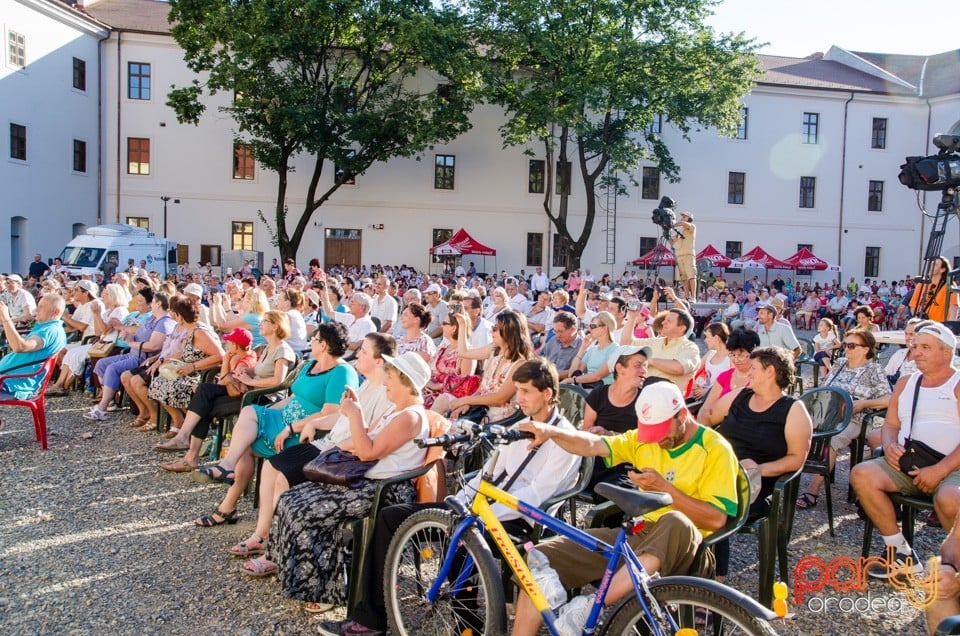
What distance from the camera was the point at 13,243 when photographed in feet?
95.6

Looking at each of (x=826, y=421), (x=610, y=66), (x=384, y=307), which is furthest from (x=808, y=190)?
(x=826, y=421)

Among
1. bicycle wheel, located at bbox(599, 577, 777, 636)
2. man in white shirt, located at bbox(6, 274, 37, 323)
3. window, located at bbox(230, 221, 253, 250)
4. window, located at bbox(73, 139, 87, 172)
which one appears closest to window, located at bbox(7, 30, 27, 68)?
window, located at bbox(73, 139, 87, 172)

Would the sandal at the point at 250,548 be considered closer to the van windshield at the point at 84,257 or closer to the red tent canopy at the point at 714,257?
the van windshield at the point at 84,257

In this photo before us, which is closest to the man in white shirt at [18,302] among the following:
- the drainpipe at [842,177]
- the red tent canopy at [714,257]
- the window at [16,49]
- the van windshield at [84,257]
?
the van windshield at [84,257]

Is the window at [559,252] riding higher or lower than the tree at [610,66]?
lower

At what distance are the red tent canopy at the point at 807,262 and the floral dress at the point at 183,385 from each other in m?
31.5

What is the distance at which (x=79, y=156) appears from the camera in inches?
1236

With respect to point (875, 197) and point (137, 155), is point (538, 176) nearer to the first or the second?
point (137, 155)

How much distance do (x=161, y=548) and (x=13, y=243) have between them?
95.4 feet

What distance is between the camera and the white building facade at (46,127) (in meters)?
28.2

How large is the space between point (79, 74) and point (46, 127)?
109 inches

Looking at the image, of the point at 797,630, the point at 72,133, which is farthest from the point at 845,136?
the point at 797,630

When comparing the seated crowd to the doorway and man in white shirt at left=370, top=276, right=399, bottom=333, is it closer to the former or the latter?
man in white shirt at left=370, top=276, right=399, bottom=333

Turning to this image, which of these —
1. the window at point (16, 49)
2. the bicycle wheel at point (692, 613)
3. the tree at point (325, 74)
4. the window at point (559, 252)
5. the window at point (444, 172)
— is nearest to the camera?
the bicycle wheel at point (692, 613)
